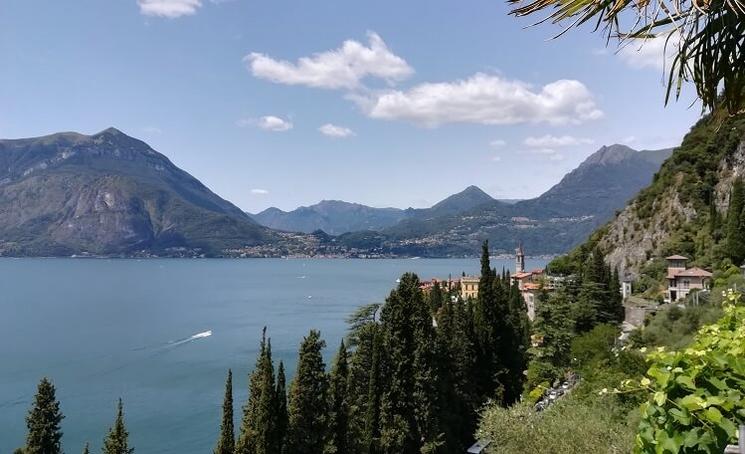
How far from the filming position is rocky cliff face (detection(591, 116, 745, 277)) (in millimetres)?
51125

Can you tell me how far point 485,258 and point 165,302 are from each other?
302 feet

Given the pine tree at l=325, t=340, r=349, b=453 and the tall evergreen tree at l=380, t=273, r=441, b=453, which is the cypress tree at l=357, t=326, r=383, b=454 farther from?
the pine tree at l=325, t=340, r=349, b=453

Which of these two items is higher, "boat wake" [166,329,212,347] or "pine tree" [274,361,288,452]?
"pine tree" [274,361,288,452]

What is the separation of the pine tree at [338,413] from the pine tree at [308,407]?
1.31 ft

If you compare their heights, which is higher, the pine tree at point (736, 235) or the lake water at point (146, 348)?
the pine tree at point (736, 235)

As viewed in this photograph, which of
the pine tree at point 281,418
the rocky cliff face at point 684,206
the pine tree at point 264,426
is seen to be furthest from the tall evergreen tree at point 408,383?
the rocky cliff face at point 684,206

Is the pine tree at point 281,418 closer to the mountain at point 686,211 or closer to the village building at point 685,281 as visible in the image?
the village building at point 685,281

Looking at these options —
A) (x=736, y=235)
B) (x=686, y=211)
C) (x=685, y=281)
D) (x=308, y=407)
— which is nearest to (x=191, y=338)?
(x=308, y=407)

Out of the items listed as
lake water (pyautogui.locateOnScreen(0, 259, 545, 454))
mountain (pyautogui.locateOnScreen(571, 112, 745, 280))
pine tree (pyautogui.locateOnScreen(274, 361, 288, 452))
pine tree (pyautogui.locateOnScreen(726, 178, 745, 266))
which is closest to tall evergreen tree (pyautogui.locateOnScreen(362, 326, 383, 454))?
pine tree (pyautogui.locateOnScreen(274, 361, 288, 452))

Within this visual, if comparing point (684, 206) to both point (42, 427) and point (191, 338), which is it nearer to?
point (42, 427)

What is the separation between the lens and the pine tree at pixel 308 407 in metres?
21.8

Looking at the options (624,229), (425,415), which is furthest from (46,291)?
(425,415)

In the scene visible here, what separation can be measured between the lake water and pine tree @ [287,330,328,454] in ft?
58.6

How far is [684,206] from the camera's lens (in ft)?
181
